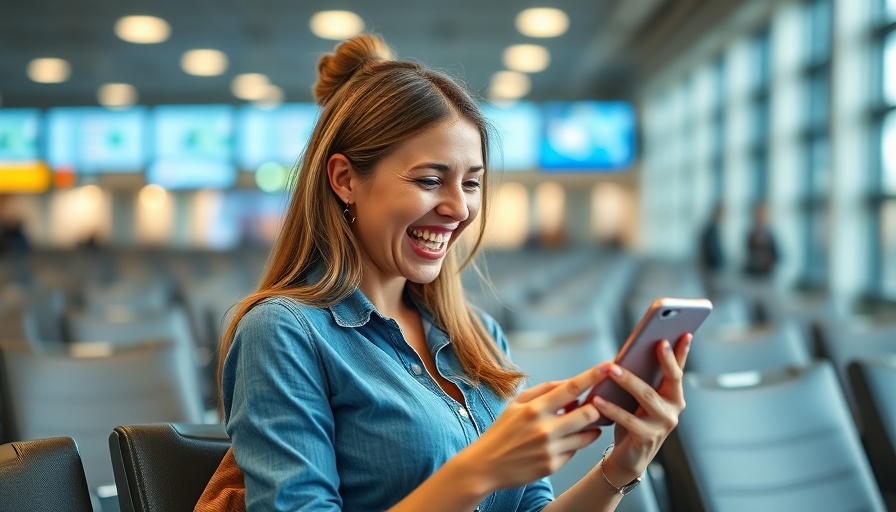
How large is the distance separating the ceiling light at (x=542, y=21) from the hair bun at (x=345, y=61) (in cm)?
1076

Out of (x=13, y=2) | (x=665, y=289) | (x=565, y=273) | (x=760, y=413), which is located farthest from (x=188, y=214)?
(x=760, y=413)

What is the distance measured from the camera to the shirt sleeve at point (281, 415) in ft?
4.56

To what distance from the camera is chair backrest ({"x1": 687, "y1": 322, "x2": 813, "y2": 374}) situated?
3.78 meters

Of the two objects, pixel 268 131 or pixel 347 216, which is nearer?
pixel 347 216

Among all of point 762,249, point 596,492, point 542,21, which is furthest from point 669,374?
point 542,21

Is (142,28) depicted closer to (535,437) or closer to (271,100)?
(271,100)

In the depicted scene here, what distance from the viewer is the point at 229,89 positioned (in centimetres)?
2111

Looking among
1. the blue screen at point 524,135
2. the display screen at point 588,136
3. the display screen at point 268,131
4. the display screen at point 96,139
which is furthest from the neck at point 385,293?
the display screen at point 96,139

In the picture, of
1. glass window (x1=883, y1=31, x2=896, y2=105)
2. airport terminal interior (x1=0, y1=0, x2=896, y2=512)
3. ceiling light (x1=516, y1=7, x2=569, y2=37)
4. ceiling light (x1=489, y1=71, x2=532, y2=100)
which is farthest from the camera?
ceiling light (x1=489, y1=71, x2=532, y2=100)

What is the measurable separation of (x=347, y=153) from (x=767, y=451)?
1.41 m

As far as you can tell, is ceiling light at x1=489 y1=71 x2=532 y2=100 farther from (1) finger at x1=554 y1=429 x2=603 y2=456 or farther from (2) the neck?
(1) finger at x1=554 y1=429 x2=603 y2=456

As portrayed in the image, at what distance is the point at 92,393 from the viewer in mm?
2818

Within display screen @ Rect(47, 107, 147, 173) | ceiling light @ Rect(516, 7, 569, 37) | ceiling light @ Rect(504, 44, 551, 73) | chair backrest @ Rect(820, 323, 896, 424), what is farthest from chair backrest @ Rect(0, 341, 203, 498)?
display screen @ Rect(47, 107, 147, 173)

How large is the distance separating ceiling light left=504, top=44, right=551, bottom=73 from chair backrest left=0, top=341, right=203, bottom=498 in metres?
12.8
